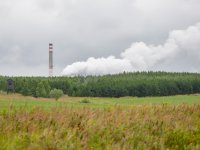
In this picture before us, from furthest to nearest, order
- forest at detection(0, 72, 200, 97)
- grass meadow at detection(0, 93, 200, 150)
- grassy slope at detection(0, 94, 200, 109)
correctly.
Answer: forest at detection(0, 72, 200, 97) → grassy slope at detection(0, 94, 200, 109) → grass meadow at detection(0, 93, 200, 150)

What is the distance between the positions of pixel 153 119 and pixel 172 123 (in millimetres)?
833

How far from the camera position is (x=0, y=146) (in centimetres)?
1248

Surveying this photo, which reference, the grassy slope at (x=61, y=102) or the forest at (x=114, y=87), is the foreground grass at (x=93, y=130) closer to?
the grassy slope at (x=61, y=102)

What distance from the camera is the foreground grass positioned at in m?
13.6

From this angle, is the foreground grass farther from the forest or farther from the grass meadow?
the forest

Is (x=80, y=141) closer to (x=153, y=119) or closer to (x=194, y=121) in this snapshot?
(x=153, y=119)

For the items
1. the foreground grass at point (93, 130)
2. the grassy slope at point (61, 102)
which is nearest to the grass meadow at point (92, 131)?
the foreground grass at point (93, 130)

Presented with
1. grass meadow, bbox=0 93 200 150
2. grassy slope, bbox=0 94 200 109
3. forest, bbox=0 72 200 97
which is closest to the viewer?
grass meadow, bbox=0 93 200 150

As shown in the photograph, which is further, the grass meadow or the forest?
the forest

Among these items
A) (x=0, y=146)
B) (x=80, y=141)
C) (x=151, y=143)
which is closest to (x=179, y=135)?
(x=151, y=143)

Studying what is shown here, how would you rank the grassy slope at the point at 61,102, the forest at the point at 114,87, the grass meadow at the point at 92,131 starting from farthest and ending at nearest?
the forest at the point at 114,87 < the grassy slope at the point at 61,102 < the grass meadow at the point at 92,131

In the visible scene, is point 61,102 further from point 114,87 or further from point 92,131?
point 114,87

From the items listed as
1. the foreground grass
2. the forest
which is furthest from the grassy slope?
the forest

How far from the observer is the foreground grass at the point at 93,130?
44.5 feet
